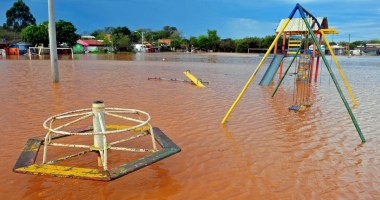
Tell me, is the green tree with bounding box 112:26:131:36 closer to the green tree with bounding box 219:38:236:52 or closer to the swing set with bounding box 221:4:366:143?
the green tree with bounding box 219:38:236:52

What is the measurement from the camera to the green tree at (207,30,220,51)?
105m

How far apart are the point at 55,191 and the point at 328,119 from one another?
21.6ft

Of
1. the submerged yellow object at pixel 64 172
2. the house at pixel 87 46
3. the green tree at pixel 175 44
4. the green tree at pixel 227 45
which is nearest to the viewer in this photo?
the submerged yellow object at pixel 64 172

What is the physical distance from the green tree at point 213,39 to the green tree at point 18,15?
213 feet

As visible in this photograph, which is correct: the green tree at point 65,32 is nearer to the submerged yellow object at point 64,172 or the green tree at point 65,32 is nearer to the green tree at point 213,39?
the green tree at point 213,39

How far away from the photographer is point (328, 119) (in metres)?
8.00

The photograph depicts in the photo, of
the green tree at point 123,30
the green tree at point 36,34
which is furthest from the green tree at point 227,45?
the green tree at point 36,34

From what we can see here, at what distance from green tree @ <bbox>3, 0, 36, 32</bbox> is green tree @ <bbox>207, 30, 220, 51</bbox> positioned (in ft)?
213

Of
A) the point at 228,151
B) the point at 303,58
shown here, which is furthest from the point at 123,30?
the point at 228,151

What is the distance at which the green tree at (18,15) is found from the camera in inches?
4518

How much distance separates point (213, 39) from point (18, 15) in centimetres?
7123

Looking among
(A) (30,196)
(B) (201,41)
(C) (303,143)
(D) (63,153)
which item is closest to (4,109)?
(D) (63,153)

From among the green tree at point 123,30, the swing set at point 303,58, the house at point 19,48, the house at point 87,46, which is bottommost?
the swing set at point 303,58

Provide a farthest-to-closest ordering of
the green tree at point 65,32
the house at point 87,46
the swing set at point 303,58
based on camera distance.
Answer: the house at point 87,46, the green tree at point 65,32, the swing set at point 303,58
